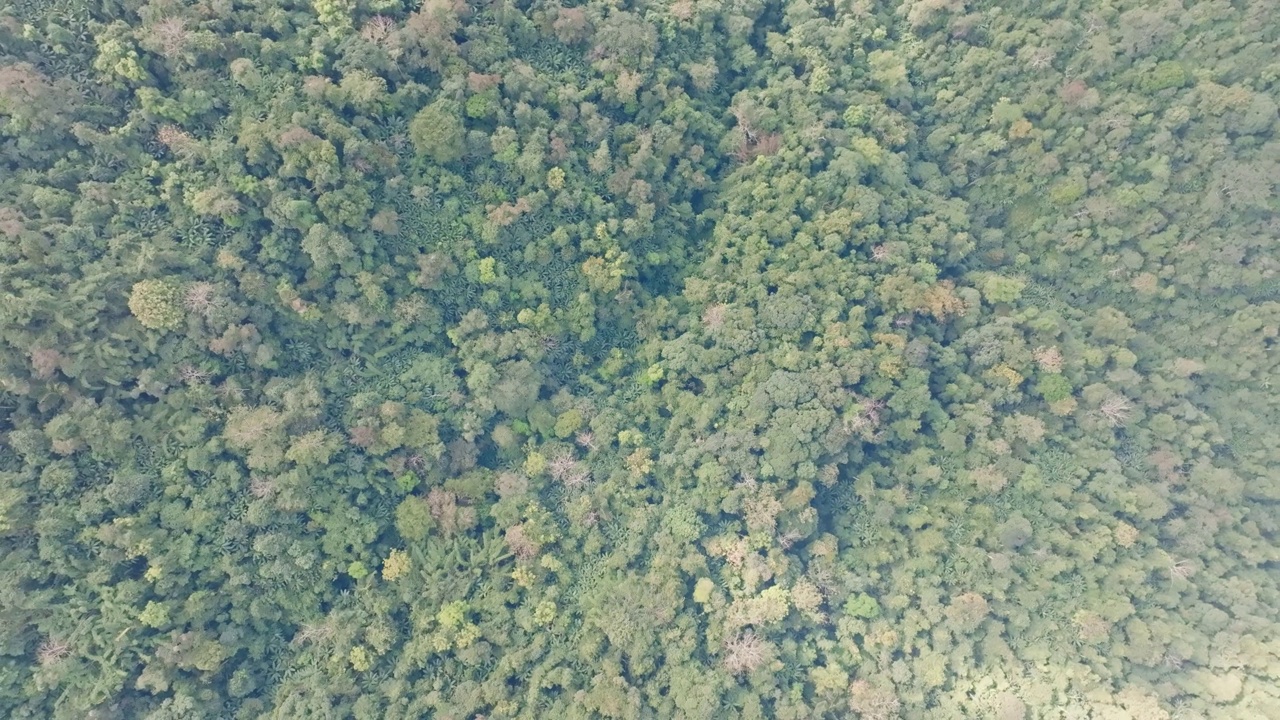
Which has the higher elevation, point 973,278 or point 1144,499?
point 973,278

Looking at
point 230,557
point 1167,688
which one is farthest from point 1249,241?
point 230,557

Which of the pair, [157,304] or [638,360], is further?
[638,360]

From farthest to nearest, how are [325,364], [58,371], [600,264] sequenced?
[600,264], [325,364], [58,371]

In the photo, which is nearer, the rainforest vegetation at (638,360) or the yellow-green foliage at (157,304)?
the yellow-green foliage at (157,304)

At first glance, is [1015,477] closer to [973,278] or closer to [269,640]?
[973,278]

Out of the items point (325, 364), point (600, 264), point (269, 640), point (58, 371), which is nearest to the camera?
point (58, 371)

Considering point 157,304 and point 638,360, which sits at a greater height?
point 157,304

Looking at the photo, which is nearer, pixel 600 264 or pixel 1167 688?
pixel 1167 688

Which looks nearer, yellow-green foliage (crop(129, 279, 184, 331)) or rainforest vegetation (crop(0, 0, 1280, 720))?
yellow-green foliage (crop(129, 279, 184, 331))
